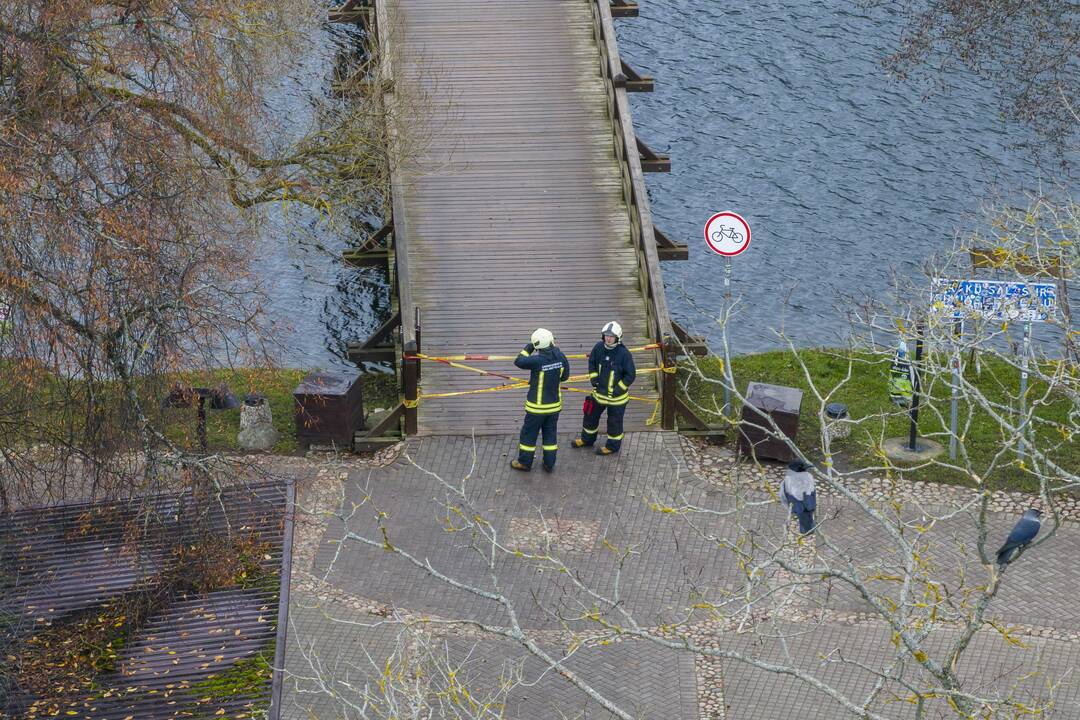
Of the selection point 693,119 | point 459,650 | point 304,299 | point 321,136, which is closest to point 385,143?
point 321,136

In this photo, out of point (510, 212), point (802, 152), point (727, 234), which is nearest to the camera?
point (727, 234)

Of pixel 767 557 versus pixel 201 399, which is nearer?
pixel 767 557

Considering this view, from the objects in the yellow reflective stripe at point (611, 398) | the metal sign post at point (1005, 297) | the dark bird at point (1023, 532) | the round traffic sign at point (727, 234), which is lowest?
the dark bird at point (1023, 532)

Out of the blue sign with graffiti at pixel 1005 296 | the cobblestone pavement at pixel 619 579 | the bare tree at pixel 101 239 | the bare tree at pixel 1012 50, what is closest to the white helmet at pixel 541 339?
the cobblestone pavement at pixel 619 579

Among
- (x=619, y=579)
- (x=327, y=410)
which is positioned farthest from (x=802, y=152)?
(x=619, y=579)

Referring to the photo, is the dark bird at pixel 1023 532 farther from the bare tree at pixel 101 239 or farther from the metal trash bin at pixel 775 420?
the bare tree at pixel 101 239

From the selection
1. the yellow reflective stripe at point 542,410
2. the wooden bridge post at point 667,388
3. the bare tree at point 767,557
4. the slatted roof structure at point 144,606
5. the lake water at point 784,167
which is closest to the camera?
the slatted roof structure at point 144,606

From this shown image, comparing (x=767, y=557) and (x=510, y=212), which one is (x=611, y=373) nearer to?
(x=510, y=212)

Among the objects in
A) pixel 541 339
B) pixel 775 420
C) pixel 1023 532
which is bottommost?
pixel 1023 532

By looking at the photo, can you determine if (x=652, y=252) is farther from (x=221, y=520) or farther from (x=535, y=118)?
(x=221, y=520)
